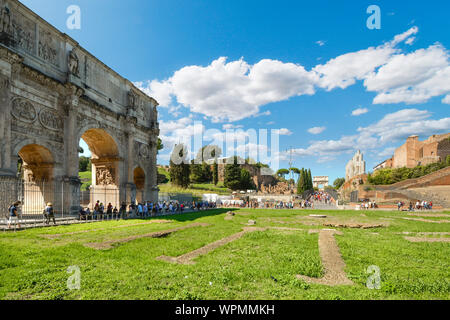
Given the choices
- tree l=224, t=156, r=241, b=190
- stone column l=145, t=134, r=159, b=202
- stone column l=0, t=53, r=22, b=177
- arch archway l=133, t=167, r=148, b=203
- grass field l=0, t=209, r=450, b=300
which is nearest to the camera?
Answer: grass field l=0, t=209, r=450, b=300

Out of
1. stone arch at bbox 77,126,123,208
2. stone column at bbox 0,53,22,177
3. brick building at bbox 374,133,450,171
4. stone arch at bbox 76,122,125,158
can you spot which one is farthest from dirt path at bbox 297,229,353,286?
brick building at bbox 374,133,450,171

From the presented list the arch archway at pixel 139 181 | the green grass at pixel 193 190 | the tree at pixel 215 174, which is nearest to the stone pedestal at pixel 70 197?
the arch archway at pixel 139 181

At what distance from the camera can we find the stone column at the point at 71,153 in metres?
16.2

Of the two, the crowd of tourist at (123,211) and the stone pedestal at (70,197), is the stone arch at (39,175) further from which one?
the crowd of tourist at (123,211)

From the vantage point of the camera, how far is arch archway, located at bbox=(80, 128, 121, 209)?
2198cm

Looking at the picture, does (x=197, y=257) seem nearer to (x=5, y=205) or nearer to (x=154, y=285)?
(x=154, y=285)

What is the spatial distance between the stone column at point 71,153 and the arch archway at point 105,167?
14.9 ft

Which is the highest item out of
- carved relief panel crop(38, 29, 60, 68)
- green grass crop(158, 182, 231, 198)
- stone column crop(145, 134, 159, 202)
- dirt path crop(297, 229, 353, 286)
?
carved relief panel crop(38, 29, 60, 68)

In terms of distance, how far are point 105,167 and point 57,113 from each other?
24.8 feet

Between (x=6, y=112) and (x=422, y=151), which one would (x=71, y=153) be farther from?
(x=422, y=151)

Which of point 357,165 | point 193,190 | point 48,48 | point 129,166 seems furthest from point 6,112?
point 357,165

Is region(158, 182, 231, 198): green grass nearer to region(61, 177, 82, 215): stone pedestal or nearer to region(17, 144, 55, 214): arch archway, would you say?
region(61, 177, 82, 215): stone pedestal

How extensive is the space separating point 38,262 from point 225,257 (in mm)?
4103

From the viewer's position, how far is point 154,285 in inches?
164
